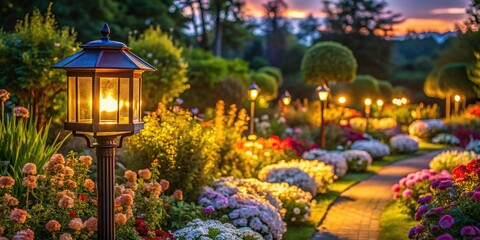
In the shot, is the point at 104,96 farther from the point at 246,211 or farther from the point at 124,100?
the point at 246,211

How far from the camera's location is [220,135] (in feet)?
34.1

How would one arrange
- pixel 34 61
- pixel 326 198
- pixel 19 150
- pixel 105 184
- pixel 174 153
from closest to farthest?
pixel 105 184 < pixel 19 150 < pixel 174 153 < pixel 34 61 < pixel 326 198

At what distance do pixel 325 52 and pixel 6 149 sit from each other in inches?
616

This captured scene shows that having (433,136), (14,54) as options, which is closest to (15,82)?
(14,54)

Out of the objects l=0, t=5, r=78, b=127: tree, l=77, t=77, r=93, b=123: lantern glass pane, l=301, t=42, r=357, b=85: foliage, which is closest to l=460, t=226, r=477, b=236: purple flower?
l=77, t=77, r=93, b=123: lantern glass pane

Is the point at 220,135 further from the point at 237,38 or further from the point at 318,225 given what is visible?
the point at 237,38

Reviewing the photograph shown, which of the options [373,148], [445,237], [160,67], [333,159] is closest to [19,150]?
[445,237]

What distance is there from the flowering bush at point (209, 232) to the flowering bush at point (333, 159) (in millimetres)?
6991

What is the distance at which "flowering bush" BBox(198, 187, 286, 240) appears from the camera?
668cm

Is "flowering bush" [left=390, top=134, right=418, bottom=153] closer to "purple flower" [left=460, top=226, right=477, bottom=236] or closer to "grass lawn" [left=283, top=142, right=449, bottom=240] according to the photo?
"grass lawn" [left=283, top=142, right=449, bottom=240]

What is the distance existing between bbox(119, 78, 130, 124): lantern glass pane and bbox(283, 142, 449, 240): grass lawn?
434 centimetres

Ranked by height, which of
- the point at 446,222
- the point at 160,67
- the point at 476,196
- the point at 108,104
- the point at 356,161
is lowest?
the point at 356,161

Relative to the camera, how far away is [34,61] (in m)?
9.65

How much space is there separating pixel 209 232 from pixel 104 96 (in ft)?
7.11
